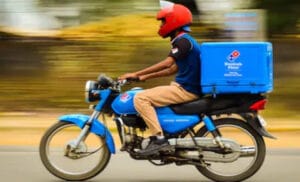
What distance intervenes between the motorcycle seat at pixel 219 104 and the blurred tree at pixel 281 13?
7.16 metres

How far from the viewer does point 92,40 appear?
46.1 feet

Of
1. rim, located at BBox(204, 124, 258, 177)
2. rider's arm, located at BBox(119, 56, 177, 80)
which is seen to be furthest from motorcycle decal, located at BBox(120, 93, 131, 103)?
rim, located at BBox(204, 124, 258, 177)

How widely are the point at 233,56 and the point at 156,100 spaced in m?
0.85

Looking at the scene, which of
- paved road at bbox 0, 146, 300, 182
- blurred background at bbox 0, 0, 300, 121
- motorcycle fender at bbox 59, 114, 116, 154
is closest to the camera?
motorcycle fender at bbox 59, 114, 116, 154

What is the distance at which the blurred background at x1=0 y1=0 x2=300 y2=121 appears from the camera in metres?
13.4

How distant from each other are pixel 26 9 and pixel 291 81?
214 inches

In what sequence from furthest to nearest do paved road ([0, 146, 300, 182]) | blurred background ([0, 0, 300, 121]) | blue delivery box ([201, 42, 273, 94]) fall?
blurred background ([0, 0, 300, 121]) → paved road ([0, 146, 300, 182]) → blue delivery box ([201, 42, 273, 94])

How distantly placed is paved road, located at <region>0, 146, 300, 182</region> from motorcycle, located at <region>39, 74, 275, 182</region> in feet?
0.85

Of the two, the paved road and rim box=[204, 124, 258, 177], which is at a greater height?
rim box=[204, 124, 258, 177]

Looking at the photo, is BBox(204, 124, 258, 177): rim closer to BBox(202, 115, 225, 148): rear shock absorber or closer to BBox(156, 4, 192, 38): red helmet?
BBox(202, 115, 225, 148): rear shock absorber

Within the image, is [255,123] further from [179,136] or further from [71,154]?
[71,154]

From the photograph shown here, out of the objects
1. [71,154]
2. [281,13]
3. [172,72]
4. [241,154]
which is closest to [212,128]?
[241,154]

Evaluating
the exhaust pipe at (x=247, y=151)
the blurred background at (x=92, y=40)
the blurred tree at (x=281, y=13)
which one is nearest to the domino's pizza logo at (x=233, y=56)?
the exhaust pipe at (x=247, y=151)

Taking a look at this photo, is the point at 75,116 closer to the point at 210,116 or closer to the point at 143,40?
the point at 210,116
